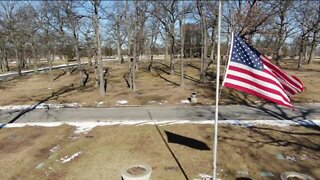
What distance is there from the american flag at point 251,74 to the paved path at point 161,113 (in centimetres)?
837

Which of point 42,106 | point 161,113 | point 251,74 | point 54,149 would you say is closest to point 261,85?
point 251,74

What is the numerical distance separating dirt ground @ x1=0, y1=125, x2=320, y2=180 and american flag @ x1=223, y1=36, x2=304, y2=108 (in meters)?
3.09

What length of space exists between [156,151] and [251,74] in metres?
5.26

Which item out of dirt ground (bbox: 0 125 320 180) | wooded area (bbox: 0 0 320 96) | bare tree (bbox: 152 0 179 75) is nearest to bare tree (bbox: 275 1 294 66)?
wooded area (bbox: 0 0 320 96)

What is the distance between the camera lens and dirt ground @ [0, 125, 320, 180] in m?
9.57

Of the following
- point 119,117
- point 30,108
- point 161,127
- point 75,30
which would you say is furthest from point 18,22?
point 161,127

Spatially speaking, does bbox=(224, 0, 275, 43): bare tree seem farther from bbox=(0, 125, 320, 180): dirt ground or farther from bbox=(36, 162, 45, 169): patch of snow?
bbox=(36, 162, 45, 169): patch of snow

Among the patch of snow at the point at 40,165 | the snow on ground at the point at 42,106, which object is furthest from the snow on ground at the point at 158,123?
the snow on ground at the point at 42,106

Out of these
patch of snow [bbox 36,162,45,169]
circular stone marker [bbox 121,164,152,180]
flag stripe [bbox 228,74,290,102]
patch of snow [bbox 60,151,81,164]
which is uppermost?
flag stripe [bbox 228,74,290,102]

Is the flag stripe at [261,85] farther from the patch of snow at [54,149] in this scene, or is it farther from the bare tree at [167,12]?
the bare tree at [167,12]

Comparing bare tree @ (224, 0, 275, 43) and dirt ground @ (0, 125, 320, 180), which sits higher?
bare tree @ (224, 0, 275, 43)

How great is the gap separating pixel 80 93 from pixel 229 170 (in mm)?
17576

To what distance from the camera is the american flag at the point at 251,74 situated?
23.6ft

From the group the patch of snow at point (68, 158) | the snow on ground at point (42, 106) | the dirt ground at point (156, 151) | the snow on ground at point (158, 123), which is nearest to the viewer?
the dirt ground at point (156, 151)
